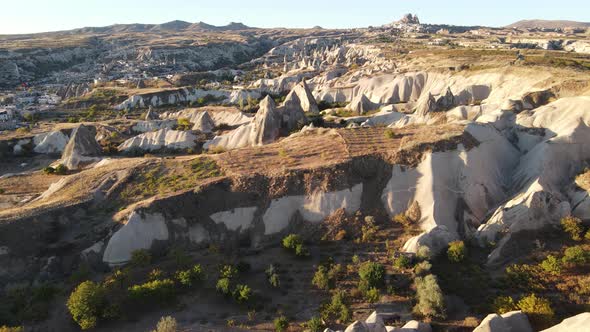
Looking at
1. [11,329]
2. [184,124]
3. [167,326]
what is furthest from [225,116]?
[167,326]

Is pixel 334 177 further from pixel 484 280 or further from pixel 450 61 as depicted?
pixel 450 61

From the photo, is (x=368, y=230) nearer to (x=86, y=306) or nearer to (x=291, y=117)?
(x=86, y=306)

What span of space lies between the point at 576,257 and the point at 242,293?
1929 cm

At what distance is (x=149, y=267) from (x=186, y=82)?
3887 inches

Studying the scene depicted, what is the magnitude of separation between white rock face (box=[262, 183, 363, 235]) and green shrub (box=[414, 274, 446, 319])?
30.8 ft

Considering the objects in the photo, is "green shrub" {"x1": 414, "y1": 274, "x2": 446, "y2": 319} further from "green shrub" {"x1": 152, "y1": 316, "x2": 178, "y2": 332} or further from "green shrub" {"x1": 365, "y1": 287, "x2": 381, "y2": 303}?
"green shrub" {"x1": 152, "y1": 316, "x2": 178, "y2": 332}

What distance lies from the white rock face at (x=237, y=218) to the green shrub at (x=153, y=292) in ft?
23.7

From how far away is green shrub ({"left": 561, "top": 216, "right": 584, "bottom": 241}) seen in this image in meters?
25.6

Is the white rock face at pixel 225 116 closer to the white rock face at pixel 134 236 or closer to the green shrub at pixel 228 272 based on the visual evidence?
the white rock face at pixel 134 236

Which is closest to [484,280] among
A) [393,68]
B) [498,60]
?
[498,60]

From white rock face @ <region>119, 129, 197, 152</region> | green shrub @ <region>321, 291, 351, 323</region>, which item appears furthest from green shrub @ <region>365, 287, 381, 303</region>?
white rock face @ <region>119, 129, 197, 152</region>

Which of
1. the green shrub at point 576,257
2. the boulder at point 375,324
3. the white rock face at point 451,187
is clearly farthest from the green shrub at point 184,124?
the green shrub at point 576,257

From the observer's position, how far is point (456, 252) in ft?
81.0

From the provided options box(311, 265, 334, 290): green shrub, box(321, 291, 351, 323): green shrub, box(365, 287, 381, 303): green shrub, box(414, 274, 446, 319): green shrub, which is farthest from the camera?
box(311, 265, 334, 290): green shrub
